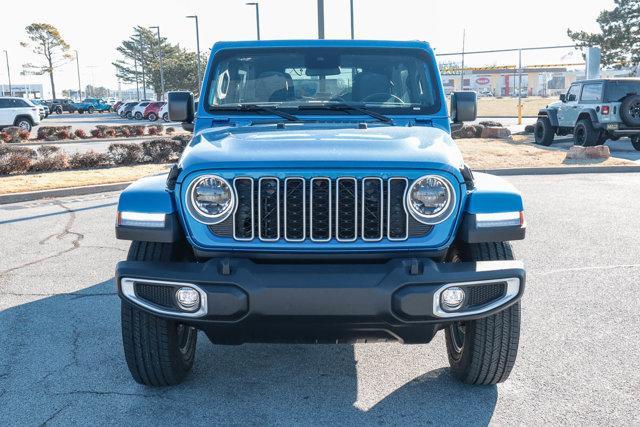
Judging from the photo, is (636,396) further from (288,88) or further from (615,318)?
(288,88)

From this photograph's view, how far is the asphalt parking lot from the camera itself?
3299 mm

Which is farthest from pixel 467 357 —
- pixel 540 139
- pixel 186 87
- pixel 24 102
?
pixel 186 87

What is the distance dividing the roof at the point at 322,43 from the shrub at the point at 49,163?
34.6 feet

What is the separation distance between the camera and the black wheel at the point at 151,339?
3217 millimetres

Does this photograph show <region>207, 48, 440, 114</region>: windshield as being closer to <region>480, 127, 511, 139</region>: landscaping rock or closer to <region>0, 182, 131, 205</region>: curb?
<region>0, 182, 131, 205</region>: curb

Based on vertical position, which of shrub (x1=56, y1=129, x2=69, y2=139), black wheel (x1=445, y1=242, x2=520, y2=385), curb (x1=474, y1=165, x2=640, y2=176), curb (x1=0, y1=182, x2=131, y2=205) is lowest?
curb (x1=474, y1=165, x2=640, y2=176)

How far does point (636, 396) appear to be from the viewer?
11.3 feet

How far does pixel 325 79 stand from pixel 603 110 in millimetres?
14306

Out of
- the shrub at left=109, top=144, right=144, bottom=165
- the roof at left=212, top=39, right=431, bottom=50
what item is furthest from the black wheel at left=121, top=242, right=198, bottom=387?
the shrub at left=109, top=144, right=144, bottom=165

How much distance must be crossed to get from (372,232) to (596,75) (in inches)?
950

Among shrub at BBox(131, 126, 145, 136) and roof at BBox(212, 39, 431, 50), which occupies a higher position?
roof at BBox(212, 39, 431, 50)

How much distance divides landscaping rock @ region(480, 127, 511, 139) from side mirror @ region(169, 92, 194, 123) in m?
18.4

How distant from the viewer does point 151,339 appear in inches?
131

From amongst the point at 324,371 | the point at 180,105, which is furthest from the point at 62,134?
the point at 324,371
